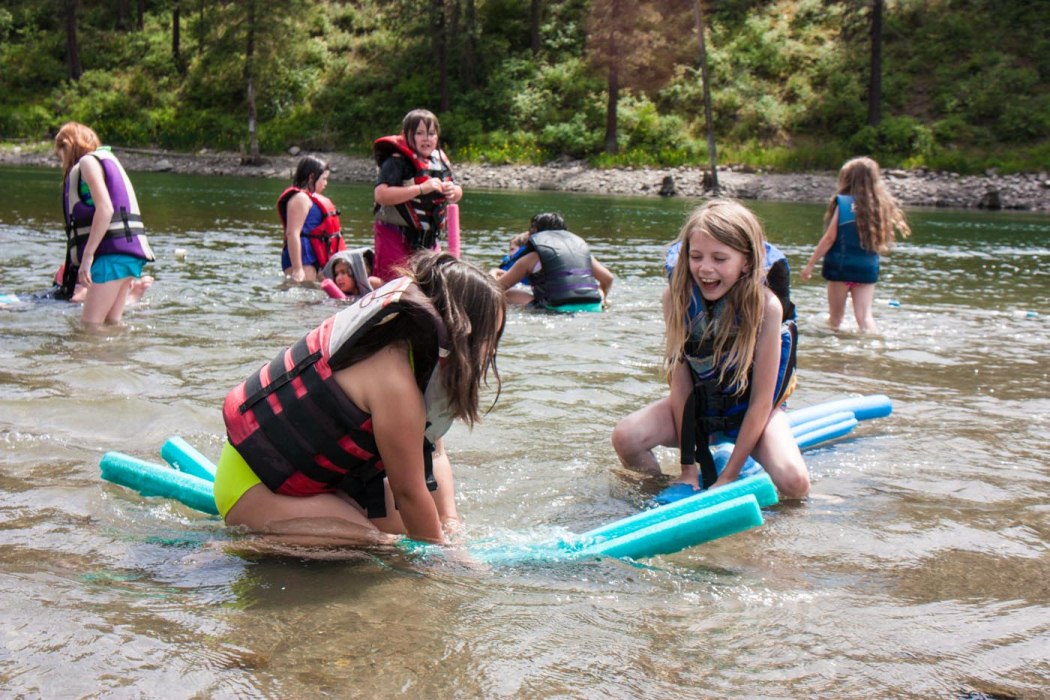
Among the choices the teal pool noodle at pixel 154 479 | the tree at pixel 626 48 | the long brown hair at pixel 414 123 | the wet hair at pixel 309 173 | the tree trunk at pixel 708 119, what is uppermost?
the tree at pixel 626 48

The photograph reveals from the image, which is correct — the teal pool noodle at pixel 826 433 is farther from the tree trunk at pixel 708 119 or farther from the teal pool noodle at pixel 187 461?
the tree trunk at pixel 708 119

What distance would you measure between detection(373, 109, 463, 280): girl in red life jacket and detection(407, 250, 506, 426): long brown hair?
5221 millimetres

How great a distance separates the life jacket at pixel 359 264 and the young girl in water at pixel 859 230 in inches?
171

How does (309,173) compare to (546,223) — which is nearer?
(546,223)

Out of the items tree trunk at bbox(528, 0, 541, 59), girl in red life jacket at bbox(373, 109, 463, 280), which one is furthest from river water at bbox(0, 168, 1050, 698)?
tree trunk at bbox(528, 0, 541, 59)

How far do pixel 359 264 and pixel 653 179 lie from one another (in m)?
24.3

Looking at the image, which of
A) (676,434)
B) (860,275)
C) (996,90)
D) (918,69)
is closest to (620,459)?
(676,434)

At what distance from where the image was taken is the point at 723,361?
4801mm

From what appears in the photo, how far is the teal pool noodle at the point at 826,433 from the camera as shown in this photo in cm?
561

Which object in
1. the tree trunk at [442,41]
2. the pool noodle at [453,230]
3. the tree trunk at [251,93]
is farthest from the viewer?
the tree trunk at [442,41]

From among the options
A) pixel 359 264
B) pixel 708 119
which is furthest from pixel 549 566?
pixel 708 119

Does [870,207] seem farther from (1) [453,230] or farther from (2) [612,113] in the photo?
(2) [612,113]

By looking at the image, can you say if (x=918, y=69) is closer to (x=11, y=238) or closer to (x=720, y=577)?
(x=11, y=238)

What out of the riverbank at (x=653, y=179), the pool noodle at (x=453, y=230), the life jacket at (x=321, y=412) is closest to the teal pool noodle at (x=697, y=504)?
the life jacket at (x=321, y=412)
